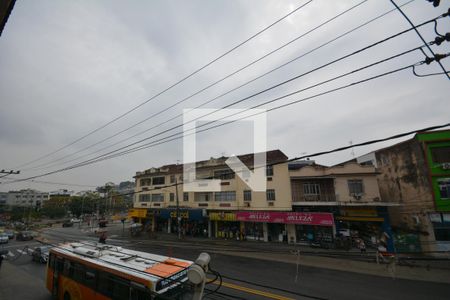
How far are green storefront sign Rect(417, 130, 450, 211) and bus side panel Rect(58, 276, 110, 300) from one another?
2675 centimetres

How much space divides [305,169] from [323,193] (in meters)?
3.42

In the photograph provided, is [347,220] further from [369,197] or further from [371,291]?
[371,291]

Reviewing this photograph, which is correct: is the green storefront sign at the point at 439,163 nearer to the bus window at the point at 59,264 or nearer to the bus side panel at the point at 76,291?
the bus side panel at the point at 76,291

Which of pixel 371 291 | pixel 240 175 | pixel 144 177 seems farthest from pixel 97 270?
pixel 144 177

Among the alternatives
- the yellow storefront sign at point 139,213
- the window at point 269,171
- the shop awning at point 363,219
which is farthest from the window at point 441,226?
the yellow storefront sign at point 139,213

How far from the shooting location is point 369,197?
910 inches

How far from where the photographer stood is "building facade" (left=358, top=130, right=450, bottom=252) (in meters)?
19.6

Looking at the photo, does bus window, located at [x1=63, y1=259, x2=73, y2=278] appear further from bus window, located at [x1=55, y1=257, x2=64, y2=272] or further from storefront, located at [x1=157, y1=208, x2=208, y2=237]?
storefront, located at [x1=157, y1=208, x2=208, y2=237]

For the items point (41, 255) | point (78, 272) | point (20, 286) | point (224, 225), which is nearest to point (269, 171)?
point (224, 225)

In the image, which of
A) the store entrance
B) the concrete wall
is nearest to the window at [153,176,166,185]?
the store entrance

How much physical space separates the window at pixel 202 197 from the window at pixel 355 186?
18452mm

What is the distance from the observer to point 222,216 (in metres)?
29.4

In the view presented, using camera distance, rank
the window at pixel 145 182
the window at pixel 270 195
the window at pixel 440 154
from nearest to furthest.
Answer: the window at pixel 440 154 → the window at pixel 270 195 → the window at pixel 145 182

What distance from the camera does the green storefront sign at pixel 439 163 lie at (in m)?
19.5
